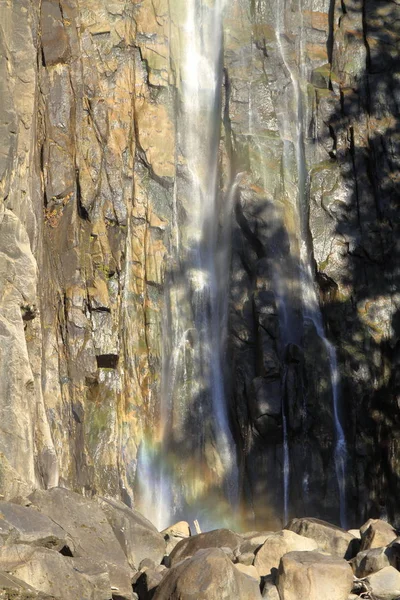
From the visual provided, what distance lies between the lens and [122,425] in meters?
17.3

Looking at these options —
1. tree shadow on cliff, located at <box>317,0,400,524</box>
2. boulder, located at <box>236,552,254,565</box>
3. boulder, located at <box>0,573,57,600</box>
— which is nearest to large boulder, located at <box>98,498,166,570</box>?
boulder, located at <box>236,552,254,565</box>

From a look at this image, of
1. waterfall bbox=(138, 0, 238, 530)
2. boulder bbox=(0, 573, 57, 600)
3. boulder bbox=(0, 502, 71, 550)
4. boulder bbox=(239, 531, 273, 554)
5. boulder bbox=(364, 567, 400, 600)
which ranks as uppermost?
waterfall bbox=(138, 0, 238, 530)

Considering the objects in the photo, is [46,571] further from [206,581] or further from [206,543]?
[206,543]

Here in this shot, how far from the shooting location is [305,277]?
18734 mm

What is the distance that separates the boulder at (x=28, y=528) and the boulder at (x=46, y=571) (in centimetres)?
25

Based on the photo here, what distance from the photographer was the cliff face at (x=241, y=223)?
54.7 ft

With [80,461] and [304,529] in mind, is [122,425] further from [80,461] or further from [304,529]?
[304,529]

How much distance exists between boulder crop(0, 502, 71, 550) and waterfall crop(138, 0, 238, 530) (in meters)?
6.96

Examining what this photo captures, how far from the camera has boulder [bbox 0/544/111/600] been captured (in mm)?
9016

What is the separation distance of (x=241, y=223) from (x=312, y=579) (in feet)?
30.6

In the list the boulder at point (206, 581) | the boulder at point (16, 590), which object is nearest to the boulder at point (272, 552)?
the boulder at point (206, 581)

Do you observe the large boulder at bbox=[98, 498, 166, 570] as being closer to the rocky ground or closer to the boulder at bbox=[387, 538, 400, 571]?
the rocky ground

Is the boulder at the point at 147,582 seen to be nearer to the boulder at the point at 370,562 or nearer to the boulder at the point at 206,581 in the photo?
the boulder at the point at 206,581

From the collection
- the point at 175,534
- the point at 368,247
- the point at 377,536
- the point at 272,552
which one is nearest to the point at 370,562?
the point at 377,536
